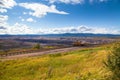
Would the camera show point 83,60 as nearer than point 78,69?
No

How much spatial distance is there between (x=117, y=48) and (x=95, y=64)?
16.2 metres

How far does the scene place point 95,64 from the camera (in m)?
38.4

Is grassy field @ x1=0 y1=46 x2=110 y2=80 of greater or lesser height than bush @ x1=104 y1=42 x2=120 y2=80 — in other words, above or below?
below

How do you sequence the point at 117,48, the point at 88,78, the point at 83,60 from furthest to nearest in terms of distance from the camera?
the point at 83,60 < the point at 88,78 < the point at 117,48

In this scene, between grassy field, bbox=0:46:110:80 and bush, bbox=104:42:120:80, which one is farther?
grassy field, bbox=0:46:110:80

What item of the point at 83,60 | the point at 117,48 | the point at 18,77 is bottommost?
the point at 18,77

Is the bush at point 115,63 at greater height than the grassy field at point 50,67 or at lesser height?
greater

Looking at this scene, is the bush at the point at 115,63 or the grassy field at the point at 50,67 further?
the grassy field at the point at 50,67

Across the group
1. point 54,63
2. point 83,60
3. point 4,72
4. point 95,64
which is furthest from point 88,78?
point 4,72

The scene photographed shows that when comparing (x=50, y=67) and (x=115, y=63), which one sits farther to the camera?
(x=50, y=67)

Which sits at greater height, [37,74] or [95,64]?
[95,64]

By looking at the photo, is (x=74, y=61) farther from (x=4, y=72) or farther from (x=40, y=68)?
(x=4, y=72)

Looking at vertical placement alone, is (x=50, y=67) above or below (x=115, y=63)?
below

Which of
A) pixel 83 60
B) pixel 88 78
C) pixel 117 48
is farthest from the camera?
pixel 83 60
